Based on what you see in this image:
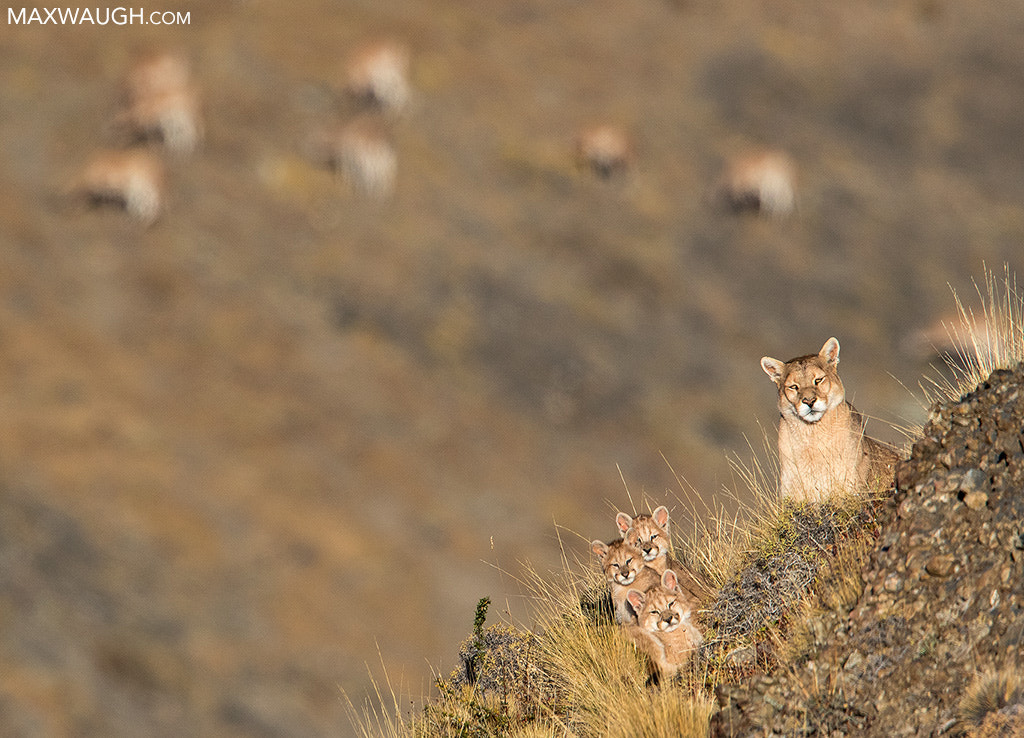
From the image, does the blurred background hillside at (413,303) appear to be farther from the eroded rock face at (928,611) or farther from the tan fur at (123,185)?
the eroded rock face at (928,611)

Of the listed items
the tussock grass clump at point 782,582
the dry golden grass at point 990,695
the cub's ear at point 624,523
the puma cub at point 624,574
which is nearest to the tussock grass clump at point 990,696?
the dry golden grass at point 990,695

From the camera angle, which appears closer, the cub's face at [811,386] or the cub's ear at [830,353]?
the cub's face at [811,386]

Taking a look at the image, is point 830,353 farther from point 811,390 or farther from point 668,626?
point 668,626

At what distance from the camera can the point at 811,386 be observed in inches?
331

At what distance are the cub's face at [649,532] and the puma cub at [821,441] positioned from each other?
78 centimetres

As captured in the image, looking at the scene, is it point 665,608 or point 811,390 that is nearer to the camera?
point 665,608

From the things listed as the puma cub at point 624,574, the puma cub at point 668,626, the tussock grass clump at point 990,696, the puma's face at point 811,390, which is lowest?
the tussock grass clump at point 990,696

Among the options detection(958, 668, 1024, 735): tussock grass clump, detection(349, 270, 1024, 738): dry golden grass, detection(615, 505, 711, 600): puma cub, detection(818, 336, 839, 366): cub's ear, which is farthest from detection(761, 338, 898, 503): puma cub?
detection(958, 668, 1024, 735): tussock grass clump

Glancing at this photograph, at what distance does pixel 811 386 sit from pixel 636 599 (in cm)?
176

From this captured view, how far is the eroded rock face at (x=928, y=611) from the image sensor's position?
19.5ft

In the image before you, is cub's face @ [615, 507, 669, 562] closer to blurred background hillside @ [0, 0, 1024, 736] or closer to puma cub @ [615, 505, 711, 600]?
puma cub @ [615, 505, 711, 600]

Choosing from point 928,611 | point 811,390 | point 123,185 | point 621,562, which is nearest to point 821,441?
point 811,390

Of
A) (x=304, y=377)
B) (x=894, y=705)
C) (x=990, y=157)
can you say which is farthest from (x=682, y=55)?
(x=894, y=705)

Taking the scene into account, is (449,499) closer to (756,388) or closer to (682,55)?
(756,388)
